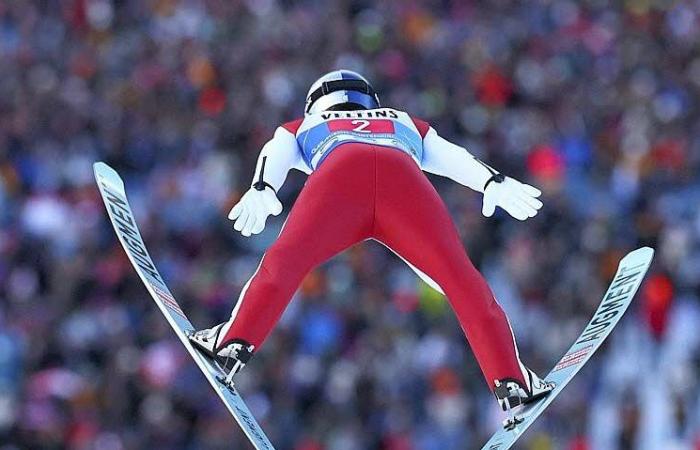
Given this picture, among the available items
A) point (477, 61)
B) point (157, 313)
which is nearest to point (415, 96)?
point (477, 61)

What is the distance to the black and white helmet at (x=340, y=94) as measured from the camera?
6.73 metres

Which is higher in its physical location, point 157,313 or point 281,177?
point 157,313

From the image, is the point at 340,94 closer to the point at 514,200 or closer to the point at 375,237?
the point at 375,237

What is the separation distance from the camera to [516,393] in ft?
20.6

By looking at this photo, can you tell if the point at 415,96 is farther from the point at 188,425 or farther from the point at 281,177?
the point at 281,177

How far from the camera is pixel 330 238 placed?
6.34 meters

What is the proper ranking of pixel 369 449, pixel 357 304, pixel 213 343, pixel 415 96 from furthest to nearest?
1. pixel 415 96
2. pixel 357 304
3. pixel 369 449
4. pixel 213 343

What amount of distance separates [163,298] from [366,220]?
1.00 metres

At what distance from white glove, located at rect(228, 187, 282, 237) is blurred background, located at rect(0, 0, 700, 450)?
4.38 meters

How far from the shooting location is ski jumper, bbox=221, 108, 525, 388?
6.24m

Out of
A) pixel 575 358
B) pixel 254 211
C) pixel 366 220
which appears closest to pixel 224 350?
pixel 254 211

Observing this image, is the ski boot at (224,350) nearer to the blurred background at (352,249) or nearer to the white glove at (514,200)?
the white glove at (514,200)

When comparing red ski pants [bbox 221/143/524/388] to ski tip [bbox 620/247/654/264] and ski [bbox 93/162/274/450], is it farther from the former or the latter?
ski tip [bbox 620/247/654/264]

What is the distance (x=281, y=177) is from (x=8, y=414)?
4.84 meters
